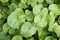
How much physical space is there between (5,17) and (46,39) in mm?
454

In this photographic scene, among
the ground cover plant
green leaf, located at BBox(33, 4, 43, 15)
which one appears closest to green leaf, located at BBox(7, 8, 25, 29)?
the ground cover plant

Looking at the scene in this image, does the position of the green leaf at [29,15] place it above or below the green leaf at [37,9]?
below

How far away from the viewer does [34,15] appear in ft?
4.57

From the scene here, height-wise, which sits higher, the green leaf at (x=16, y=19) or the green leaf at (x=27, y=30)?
the green leaf at (x=16, y=19)

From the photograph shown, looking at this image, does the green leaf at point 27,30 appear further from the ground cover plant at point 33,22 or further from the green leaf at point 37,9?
the green leaf at point 37,9

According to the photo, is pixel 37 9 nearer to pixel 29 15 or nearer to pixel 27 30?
pixel 29 15

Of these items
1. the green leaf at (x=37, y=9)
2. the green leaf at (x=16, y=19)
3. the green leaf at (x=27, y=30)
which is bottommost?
the green leaf at (x=27, y=30)

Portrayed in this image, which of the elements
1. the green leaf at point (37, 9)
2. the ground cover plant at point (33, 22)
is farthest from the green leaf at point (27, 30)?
the green leaf at point (37, 9)

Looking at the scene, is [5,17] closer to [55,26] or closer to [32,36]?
[32,36]

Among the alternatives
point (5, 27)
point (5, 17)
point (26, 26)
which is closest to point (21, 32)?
point (26, 26)

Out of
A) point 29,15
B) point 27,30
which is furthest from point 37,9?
point 27,30

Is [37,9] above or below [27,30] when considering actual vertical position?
above

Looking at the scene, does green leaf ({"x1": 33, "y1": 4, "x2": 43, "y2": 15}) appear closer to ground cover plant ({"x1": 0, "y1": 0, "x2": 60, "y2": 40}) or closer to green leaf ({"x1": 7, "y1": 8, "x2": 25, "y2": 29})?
ground cover plant ({"x1": 0, "y1": 0, "x2": 60, "y2": 40})

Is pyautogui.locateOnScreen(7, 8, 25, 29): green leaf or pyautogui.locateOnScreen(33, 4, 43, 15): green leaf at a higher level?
pyautogui.locateOnScreen(33, 4, 43, 15): green leaf
